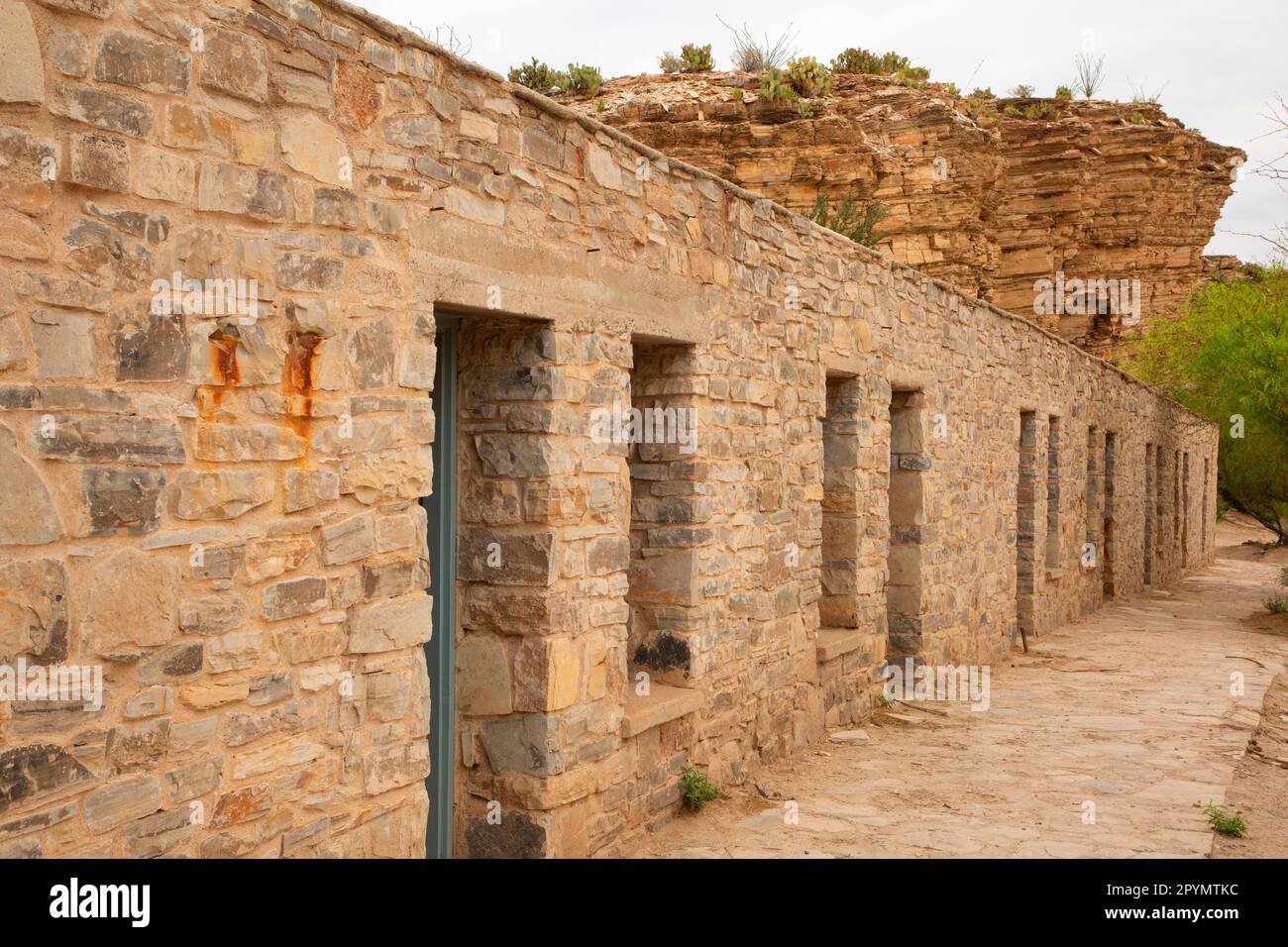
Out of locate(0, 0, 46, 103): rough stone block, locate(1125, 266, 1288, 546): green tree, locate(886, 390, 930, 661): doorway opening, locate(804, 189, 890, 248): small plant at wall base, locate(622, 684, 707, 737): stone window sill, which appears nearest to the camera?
locate(0, 0, 46, 103): rough stone block

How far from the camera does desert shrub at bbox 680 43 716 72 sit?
58.6 feet

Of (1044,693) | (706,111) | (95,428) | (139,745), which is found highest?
(706,111)

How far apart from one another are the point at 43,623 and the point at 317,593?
2.80ft

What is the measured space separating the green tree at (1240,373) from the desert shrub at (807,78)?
644cm

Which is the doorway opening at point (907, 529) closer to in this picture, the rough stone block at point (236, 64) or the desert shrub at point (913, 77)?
the rough stone block at point (236, 64)

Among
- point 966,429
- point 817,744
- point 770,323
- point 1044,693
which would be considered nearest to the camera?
point 770,323

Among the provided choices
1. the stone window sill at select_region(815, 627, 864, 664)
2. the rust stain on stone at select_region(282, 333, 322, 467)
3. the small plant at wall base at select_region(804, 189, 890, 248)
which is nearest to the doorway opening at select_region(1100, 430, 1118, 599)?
the small plant at wall base at select_region(804, 189, 890, 248)

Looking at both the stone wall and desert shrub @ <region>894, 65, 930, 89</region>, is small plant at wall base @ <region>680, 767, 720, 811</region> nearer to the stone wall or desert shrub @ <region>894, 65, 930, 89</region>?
the stone wall

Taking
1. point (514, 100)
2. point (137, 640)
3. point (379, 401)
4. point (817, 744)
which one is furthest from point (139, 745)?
point (817, 744)

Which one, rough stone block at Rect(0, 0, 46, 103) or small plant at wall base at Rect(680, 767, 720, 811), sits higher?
rough stone block at Rect(0, 0, 46, 103)

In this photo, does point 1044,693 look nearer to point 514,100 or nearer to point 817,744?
point 817,744

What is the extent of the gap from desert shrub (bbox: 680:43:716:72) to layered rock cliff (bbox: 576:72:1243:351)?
2.66 ft

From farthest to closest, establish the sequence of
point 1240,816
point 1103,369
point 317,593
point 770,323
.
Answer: point 1103,369 < point 770,323 < point 1240,816 < point 317,593

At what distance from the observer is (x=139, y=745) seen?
282cm
